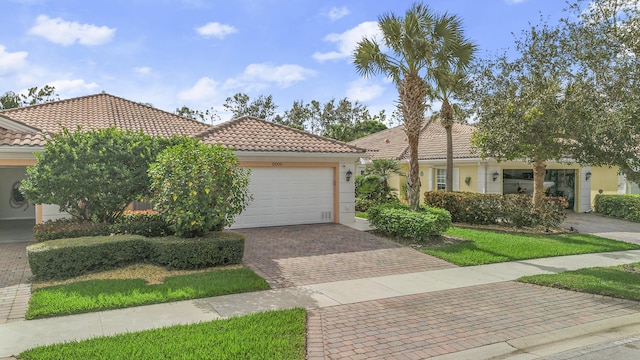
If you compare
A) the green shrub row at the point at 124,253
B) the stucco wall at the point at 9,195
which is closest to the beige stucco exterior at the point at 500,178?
the green shrub row at the point at 124,253

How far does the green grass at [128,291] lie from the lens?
6.76 metres

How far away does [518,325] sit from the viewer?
6.41 metres

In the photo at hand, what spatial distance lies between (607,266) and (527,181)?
12280 millimetres

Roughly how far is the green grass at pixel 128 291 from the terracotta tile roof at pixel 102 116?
915 cm

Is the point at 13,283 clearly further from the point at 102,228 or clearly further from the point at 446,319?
the point at 446,319

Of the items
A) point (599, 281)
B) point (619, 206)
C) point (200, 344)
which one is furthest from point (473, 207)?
point (200, 344)

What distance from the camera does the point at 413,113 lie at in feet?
47.0

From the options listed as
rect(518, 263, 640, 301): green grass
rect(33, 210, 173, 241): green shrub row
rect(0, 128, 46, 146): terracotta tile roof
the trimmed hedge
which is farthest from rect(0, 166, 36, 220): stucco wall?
the trimmed hedge

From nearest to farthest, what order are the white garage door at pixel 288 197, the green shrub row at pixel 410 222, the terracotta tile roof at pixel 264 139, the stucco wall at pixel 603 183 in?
→ the green shrub row at pixel 410 222
the terracotta tile roof at pixel 264 139
the white garage door at pixel 288 197
the stucco wall at pixel 603 183

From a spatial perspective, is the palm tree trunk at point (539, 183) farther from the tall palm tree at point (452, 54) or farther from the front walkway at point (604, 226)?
the tall palm tree at point (452, 54)

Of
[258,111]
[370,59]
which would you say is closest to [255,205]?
[370,59]

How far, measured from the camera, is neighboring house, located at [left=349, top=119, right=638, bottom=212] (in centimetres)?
2064

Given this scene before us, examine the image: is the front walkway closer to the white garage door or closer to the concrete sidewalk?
the concrete sidewalk

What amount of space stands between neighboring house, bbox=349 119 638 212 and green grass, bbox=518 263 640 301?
10.7m
